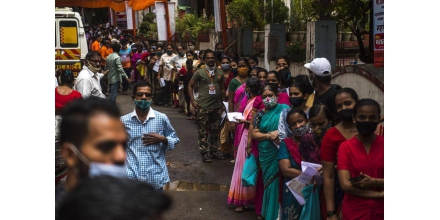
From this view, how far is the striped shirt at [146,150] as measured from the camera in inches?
214

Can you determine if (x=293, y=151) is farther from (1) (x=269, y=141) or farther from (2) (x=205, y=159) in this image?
(2) (x=205, y=159)

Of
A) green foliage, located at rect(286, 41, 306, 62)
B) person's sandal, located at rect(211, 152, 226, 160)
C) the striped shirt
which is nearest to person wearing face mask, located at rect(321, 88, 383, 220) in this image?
the striped shirt

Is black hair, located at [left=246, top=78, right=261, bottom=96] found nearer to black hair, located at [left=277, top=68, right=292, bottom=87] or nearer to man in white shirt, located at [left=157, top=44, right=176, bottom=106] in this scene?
black hair, located at [left=277, top=68, right=292, bottom=87]

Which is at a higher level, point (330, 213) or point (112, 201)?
point (112, 201)

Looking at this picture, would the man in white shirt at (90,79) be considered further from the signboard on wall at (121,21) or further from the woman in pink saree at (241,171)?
the signboard on wall at (121,21)

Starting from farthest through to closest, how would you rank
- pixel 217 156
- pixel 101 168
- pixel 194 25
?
pixel 194 25, pixel 217 156, pixel 101 168

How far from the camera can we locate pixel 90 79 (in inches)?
330

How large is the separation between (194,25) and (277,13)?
7.38m

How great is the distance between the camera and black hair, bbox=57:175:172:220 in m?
1.84

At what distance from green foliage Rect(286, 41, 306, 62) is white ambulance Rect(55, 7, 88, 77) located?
5.22 m

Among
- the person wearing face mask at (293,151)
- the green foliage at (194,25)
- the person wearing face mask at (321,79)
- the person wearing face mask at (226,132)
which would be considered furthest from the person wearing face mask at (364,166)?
the green foliage at (194,25)

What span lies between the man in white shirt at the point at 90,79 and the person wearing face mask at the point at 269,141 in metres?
2.53

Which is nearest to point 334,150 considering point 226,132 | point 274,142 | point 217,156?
point 274,142

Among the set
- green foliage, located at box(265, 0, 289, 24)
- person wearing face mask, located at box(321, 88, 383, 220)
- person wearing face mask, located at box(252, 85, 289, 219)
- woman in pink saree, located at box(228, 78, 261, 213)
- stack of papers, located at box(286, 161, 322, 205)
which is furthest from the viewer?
green foliage, located at box(265, 0, 289, 24)
